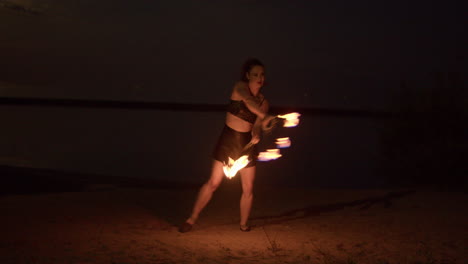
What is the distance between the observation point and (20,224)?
6.98 meters

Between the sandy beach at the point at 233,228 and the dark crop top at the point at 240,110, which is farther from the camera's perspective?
the dark crop top at the point at 240,110

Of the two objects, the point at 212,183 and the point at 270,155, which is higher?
the point at 270,155

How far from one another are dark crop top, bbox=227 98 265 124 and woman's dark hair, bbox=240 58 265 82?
1.06 ft

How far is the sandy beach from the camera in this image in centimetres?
581

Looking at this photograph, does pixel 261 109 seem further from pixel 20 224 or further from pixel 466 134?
pixel 466 134

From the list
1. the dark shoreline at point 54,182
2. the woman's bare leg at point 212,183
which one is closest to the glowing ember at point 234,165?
the woman's bare leg at point 212,183

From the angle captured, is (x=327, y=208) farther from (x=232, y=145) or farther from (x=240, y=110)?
(x=240, y=110)

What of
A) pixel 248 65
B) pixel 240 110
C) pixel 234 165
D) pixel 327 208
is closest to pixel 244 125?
pixel 240 110

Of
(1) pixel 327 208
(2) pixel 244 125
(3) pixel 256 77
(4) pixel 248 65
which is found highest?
(4) pixel 248 65

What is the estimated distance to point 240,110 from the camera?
6.58m

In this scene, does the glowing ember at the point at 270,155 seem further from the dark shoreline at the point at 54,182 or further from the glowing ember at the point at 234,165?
the dark shoreline at the point at 54,182

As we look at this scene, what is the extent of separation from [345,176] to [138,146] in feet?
34.7

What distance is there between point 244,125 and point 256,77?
0.61 meters

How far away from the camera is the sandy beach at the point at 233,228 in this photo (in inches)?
229
